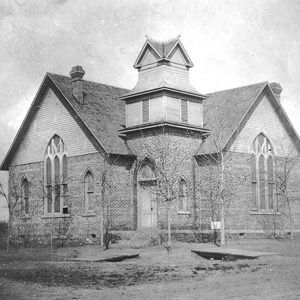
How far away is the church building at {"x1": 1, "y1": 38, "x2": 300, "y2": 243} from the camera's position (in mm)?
34031

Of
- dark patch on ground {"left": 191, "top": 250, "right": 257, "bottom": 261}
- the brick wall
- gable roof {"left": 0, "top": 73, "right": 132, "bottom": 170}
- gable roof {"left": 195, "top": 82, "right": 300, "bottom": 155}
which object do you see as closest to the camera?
dark patch on ground {"left": 191, "top": 250, "right": 257, "bottom": 261}

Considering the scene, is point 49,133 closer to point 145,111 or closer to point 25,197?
point 25,197

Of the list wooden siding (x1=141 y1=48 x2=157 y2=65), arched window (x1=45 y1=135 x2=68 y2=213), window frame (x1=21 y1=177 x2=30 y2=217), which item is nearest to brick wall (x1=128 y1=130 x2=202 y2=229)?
wooden siding (x1=141 y1=48 x2=157 y2=65)

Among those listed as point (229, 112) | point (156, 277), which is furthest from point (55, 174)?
point (156, 277)

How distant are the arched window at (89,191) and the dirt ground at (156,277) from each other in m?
9.04

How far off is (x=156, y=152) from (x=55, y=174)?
7739 millimetres

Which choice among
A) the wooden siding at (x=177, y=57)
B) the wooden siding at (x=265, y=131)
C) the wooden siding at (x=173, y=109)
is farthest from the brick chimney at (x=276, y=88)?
the wooden siding at (x=173, y=109)

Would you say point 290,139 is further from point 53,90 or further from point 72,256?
point 72,256

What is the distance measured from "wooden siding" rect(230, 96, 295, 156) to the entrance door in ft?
16.6

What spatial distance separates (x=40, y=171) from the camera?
1535 inches

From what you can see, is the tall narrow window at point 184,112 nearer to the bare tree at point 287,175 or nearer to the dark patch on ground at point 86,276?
the bare tree at point 287,175

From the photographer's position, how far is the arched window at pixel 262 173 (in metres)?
36.5

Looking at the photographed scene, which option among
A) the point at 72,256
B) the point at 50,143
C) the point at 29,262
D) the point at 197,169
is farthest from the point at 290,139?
the point at 29,262

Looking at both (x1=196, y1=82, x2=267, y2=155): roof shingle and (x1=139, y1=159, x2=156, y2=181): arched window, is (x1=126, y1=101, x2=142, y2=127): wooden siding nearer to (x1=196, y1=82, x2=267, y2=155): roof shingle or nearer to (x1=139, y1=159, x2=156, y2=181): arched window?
(x1=139, y1=159, x2=156, y2=181): arched window
